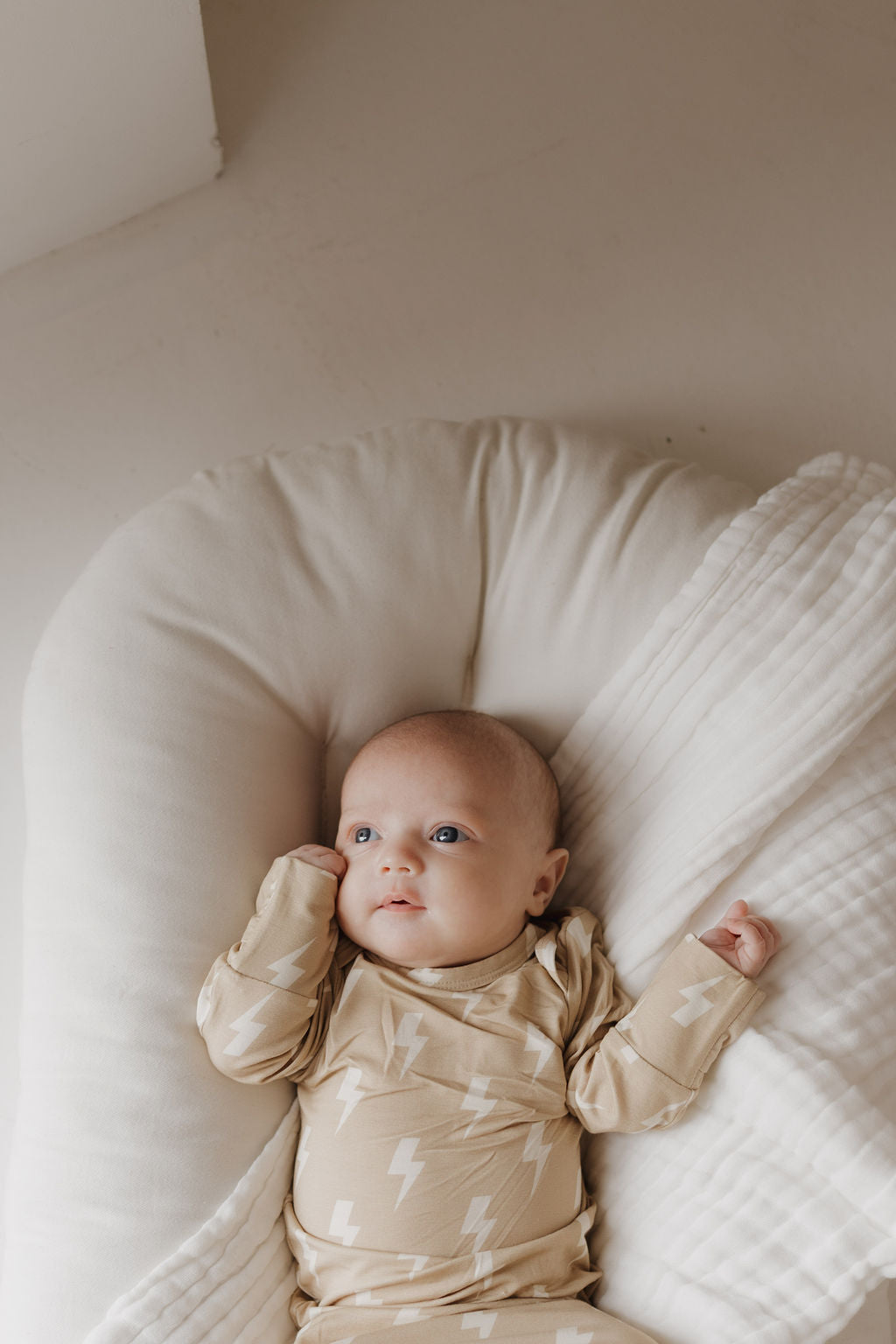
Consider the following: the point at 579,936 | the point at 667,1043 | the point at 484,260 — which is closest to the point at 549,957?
the point at 579,936

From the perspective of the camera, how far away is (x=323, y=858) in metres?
1.17

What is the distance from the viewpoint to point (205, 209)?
161 cm

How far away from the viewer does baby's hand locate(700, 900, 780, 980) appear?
3.55 ft

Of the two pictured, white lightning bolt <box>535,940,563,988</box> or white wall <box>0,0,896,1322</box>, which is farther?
white wall <box>0,0,896,1322</box>

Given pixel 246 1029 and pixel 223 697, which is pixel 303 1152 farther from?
pixel 223 697

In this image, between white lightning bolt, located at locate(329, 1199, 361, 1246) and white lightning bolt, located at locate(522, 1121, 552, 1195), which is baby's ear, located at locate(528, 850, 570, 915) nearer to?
white lightning bolt, located at locate(522, 1121, 552, 1195)

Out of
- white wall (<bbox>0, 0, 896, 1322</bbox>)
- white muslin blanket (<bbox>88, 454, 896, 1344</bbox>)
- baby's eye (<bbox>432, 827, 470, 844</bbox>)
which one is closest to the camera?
Answer: white muslin blanket (<bbox>88, 454, 896, 1344</bbox>)

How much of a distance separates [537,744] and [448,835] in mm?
180

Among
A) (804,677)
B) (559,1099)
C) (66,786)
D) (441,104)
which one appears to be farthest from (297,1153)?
(441,104)

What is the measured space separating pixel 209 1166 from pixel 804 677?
26.3 inches

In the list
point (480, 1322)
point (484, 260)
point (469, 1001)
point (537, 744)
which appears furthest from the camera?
point (484, 260)

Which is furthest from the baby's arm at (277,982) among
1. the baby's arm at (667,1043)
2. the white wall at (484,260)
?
the white wall at (484,260)

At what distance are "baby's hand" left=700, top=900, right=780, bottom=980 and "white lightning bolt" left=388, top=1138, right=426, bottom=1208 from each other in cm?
31

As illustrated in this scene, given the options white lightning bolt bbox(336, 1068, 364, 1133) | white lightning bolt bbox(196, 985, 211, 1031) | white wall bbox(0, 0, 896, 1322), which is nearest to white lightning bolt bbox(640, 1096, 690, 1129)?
white lightning bolt bbox(336, 1068, 364, 1133)
